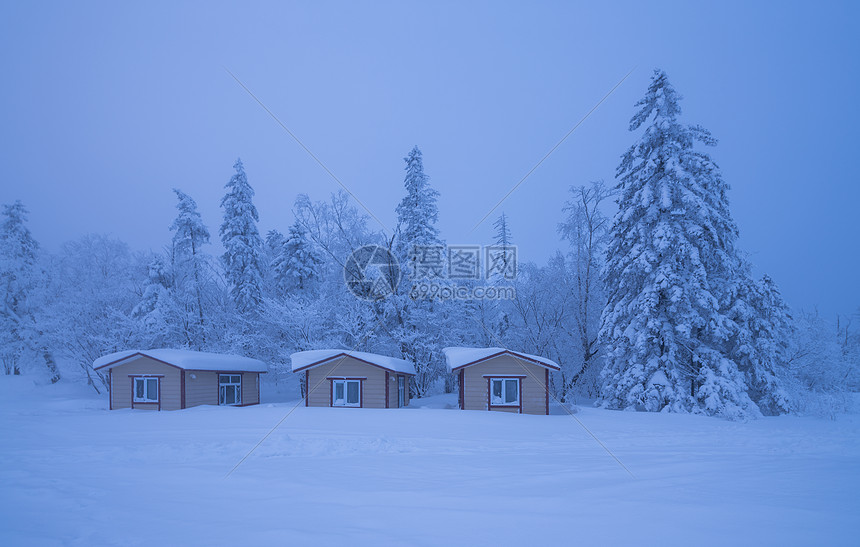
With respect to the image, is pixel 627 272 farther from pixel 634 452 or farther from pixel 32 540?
pixel 32 540

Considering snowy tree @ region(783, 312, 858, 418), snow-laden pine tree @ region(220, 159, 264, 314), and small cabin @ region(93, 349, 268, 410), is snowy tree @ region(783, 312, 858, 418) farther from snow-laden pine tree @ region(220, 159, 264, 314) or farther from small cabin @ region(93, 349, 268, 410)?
snow-laden pine tree @ region(220, 159, 264, 314)

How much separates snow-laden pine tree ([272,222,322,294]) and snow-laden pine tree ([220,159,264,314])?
1569 mm

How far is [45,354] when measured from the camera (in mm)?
33719

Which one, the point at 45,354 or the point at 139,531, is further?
the point at 45,354

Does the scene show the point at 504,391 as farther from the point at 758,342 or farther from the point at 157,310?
the point at 157,310

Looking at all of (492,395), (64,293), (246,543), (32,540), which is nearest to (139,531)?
(32,540)

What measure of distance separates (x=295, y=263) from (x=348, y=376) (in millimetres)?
13428

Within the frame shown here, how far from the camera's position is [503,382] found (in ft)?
72.7

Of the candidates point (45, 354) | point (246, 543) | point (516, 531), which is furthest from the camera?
point (45, 354)

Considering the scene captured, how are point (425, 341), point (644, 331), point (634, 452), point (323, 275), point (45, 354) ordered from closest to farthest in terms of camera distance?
point (634, 452), point (644, 331), point (425, 341), point (45, 354), point (323, 275)

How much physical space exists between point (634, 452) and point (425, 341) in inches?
791

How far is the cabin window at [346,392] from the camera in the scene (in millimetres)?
23234

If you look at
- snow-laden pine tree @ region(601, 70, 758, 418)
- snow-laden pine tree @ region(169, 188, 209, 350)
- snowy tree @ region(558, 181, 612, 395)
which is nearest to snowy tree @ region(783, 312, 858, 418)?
snow-laden pine tree @ region(601, 70, 758, 418)

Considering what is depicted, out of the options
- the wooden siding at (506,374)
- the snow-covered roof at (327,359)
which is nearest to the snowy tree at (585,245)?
the wooden siding at (506,374)
